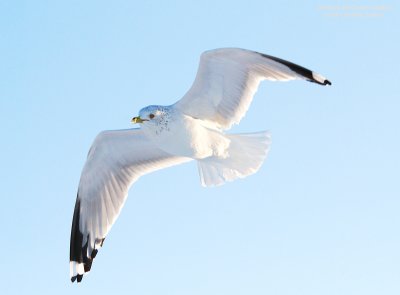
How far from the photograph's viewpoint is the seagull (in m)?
5.85

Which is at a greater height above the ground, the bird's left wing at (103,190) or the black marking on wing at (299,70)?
the black marking on wing at (299,70)

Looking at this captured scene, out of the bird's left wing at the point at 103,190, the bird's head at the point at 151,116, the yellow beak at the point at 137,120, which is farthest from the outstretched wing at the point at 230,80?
the bird's left wing at the point at 103,190

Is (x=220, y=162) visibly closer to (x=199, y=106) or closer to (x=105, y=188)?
(x=199, y=106)

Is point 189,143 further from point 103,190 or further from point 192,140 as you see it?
point 103,190

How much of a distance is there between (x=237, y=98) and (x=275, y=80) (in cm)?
43

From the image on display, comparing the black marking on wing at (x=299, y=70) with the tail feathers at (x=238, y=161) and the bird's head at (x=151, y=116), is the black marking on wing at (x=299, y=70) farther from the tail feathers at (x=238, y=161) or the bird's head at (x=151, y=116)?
the bird's head at (x=151, y=116)

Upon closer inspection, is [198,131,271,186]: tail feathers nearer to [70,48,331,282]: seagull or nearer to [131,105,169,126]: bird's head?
[70,48,331,282]: seagull

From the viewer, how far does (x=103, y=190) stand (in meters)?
6.94

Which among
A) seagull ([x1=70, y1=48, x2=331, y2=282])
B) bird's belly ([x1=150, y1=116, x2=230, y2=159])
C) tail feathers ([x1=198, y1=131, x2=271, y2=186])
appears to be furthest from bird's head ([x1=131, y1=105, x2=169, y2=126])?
tail feathers ([x1=198, y1=131, x2=271, y2=186])

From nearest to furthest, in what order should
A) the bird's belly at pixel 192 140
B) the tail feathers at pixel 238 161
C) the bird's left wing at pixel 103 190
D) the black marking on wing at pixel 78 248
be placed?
the bird's belly at pixel 192 140 → the tail feathers at pixel 238 161 → the bird's left wing at pixel 103 190 → the black marking on wing at pixel 78 248

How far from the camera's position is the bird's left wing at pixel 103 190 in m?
6.86

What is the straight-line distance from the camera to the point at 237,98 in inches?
243

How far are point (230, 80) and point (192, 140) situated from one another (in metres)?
0.60

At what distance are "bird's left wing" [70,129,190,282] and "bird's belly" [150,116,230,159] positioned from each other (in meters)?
0.85
